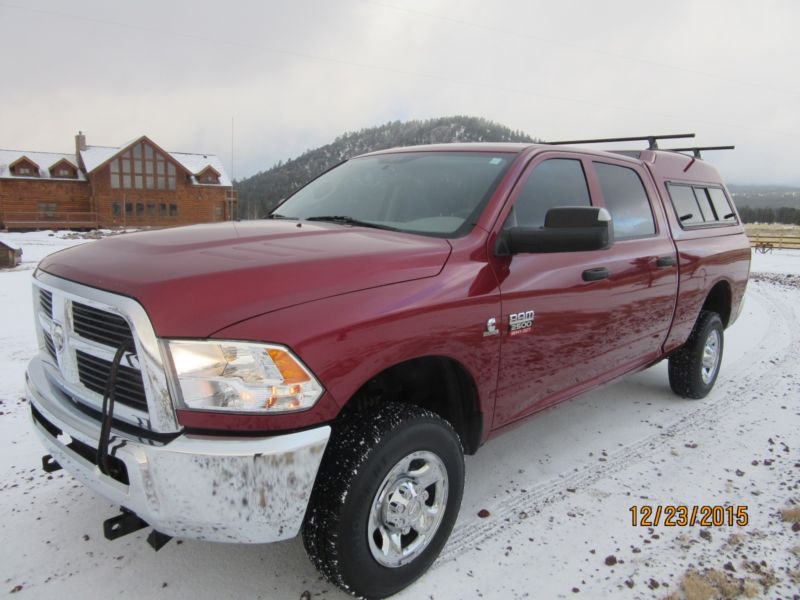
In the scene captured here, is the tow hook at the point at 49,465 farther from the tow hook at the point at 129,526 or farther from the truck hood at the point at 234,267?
the truck hood at the point at 234,267

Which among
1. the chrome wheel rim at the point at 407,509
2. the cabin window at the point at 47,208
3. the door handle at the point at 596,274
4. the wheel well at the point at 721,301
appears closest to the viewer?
the chrome wheel rim at the point at 407,509

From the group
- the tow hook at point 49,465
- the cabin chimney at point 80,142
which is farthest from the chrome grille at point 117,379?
the cabin chimney at point 80,142

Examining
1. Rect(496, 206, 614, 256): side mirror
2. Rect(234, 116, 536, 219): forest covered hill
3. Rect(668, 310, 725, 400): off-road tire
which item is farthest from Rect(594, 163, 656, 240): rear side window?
Rect(234, 116, 536, 219): forest covered hill

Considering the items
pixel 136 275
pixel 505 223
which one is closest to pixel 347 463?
pixel 136 275

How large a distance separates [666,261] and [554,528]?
2058mm

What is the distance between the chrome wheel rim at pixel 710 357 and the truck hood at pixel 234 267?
3392 mm

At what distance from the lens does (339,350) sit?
75.7 inches

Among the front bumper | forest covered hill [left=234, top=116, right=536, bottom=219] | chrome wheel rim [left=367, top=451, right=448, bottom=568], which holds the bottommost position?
chrome wheel rim [left=367, top=451, right=448, bottom=568]

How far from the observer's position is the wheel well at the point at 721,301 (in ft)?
16.1

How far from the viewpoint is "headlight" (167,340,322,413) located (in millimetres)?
1762

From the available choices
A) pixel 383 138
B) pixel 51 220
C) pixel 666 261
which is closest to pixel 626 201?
pixel 666 261

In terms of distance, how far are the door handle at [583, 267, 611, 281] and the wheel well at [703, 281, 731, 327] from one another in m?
2.23

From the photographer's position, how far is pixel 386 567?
2184 millimetres

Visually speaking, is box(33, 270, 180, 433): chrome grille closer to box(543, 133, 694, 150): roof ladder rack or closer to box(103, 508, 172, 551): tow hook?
box(103, 508, 172, 551): tow hook
